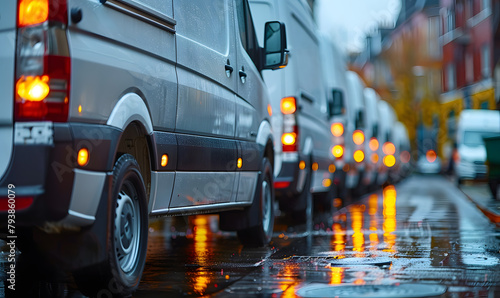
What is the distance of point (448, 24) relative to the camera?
5800 centimetres

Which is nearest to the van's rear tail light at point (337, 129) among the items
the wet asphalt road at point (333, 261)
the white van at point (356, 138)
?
the white van at point (356, 138)

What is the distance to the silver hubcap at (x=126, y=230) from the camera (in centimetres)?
557

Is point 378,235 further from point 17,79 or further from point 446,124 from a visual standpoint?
point 446,124

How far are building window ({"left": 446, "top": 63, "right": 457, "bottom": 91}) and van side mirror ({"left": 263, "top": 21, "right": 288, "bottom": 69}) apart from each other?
48597 mm

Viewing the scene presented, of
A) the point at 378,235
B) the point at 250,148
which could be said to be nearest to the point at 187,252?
the point at 250,148

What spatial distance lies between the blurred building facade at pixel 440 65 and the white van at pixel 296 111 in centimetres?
2694

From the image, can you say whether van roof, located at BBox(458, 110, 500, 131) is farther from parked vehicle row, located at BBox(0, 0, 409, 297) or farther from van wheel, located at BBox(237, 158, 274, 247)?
parked vehicle row, located at BBox(0, 0, 409, 297)

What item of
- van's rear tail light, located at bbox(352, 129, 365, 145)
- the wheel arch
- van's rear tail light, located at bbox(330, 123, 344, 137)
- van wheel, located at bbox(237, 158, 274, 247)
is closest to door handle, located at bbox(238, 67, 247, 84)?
van wheel, located at bbox(237, 158, 274, 247)

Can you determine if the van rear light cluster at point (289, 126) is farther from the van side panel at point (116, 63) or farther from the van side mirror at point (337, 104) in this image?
the van side panel at point (116, 63)

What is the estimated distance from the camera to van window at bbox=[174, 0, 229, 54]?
673cm

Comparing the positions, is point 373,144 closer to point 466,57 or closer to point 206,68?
point 206,68

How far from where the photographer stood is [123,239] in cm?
573

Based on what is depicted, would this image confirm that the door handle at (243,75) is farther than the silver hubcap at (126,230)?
Yes

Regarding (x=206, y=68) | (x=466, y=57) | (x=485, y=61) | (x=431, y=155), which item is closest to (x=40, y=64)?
(x=206, y=68)
